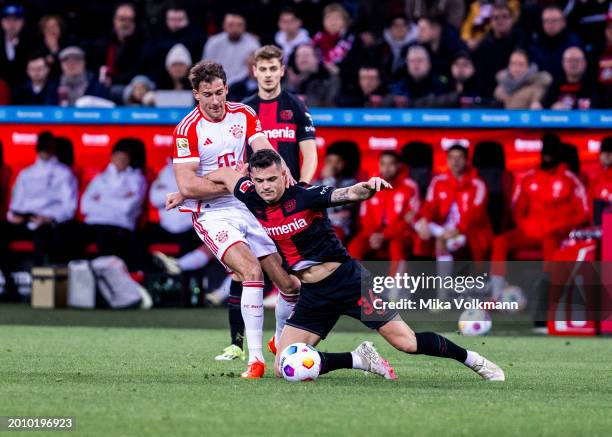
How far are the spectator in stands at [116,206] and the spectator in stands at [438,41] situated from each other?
4098mm

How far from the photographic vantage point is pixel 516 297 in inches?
589

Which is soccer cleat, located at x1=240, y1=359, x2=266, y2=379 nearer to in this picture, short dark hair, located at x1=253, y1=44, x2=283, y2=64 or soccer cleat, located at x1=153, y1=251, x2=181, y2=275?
short dark hair, located at x1=253, y1=44, x2=283, y2=64

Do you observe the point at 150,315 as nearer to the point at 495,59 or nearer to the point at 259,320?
the point at 495,59

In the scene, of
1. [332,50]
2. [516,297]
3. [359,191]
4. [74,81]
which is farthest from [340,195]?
[74,81]

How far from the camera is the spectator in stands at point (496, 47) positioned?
17.2 meters

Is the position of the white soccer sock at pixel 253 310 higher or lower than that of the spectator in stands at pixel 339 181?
lower

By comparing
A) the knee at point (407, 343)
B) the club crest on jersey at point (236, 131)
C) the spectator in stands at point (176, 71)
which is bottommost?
the knee at point (407, 343)

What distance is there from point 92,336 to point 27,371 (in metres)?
3.74

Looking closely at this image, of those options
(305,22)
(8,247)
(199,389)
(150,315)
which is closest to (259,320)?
(199,389)

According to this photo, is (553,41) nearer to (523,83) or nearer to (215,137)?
(523,83)

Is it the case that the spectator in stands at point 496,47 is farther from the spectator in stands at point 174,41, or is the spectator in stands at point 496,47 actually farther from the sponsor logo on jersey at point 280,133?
the sponsor logo on jersey at point 280,133

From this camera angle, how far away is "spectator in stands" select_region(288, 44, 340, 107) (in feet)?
55.8

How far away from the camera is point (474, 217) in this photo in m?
16.3

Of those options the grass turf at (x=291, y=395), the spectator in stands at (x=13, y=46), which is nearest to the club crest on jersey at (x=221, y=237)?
the grass turf at (x=291, y=395)
